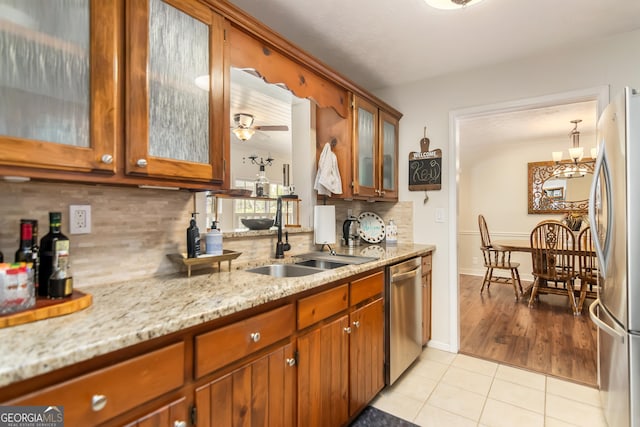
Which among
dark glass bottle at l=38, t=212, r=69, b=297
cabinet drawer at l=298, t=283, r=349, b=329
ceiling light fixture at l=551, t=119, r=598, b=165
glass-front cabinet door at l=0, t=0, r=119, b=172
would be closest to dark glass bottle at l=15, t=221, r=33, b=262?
dark glass bottle at l=38, t=212, r=69, b=297

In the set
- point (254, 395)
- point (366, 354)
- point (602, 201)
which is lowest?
point (366, 354)

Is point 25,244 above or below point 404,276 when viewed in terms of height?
above

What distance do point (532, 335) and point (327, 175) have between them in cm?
261

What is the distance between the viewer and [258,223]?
7.11 ft

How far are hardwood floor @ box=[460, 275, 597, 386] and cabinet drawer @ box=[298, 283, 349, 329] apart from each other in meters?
1.77

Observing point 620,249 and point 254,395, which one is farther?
point 620,249

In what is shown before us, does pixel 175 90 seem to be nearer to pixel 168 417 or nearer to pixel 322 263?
pixel 168 417

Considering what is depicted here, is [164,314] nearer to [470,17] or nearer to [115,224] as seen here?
[115,224]

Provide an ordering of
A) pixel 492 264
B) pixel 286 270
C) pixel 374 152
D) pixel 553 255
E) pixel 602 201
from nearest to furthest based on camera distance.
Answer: pixel 602 201 < pixel 286 270 < pixel 374 152 < pixel 553 255 < pixel 492 264

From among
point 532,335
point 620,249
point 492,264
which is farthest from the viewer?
point 492,264

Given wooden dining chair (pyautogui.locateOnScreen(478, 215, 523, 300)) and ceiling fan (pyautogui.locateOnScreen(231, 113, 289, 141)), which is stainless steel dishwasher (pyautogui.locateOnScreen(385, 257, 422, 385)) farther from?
wooden dining chair (pyautogui.locateOnScreen(478, 215, 523, 300))

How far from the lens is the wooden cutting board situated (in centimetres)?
86

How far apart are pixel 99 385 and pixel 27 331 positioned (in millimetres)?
243

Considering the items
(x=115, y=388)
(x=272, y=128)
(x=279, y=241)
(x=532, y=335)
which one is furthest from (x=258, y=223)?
(x=532, y=335)
